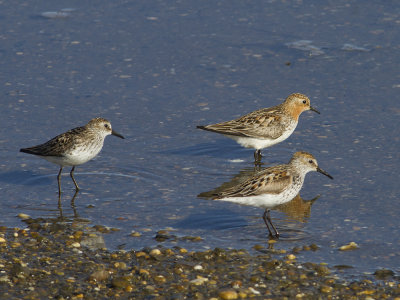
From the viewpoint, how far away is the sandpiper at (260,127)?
15164mm


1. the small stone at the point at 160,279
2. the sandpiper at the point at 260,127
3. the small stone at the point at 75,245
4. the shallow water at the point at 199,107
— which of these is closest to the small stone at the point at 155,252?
the shallow water at the point at 199,107

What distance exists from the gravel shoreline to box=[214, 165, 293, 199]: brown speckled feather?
1.01 meters

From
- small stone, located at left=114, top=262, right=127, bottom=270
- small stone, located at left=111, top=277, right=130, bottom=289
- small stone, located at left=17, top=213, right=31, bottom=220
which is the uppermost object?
small stone, located at left=111, top=277, right=130, bottom=289

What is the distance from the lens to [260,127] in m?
15.3

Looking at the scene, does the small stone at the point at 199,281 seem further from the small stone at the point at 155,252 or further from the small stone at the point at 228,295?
the small stone at the point at 155,252

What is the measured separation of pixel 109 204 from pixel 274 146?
478cm

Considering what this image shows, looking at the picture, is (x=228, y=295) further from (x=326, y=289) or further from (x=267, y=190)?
(x=267, y=190)

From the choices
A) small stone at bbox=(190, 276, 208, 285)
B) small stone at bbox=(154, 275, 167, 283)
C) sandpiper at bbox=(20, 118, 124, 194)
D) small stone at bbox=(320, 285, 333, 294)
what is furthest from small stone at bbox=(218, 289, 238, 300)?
sandpiper at bbox=(20, 118, 124, 194)

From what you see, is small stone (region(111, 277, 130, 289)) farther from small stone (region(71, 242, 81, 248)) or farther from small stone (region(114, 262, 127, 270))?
small stone (region(71, 242, 81, 248))

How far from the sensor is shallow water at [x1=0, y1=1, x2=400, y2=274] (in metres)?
11.9

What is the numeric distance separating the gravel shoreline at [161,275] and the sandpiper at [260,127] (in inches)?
182

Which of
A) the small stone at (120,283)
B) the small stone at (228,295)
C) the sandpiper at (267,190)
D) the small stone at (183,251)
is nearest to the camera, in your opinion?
the small stone at (228,295)

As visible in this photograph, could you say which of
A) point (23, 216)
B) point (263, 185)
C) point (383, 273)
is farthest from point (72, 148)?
point (383, 273)

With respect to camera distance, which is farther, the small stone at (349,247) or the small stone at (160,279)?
the small stone at (349,247)
